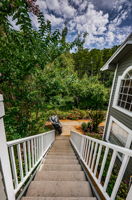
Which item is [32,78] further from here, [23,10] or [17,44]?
[23,10]

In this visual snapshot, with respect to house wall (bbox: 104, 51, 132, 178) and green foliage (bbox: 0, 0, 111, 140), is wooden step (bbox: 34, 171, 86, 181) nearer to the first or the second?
green foliage (bbox: 0, 0, 111, 140)

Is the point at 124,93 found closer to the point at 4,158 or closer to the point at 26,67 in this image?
the point at 26,67

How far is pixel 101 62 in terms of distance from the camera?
1905cm

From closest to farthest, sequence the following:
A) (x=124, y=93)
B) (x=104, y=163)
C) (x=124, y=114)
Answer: (x=104, y=163)
(x=124, y=114)
(x=124, y=93)

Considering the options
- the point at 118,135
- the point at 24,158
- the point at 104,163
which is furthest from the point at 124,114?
the point at 24,158

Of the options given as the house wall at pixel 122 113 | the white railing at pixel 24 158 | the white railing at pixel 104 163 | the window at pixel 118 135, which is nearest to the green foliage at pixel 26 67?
the white railing at pixel 24 158

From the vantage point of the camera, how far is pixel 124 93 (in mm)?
3451

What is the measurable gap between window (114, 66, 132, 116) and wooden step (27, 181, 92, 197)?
2.63 meters

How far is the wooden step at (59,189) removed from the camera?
4.21ft

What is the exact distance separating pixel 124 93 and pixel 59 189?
3.64 m

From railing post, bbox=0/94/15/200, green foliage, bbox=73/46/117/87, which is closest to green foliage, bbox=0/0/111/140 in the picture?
railing post, bbox=0/94/15/200

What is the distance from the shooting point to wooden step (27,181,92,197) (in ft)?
4.21

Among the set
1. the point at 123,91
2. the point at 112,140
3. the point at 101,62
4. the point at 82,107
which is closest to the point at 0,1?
the point at 123,91

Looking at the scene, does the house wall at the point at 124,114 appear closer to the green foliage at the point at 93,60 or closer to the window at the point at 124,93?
the window at the point at 124,93
